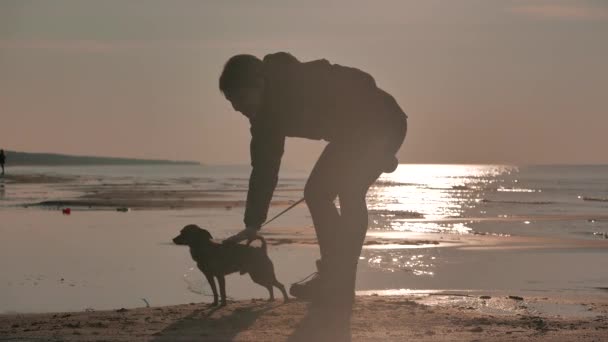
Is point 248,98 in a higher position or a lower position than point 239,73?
lower

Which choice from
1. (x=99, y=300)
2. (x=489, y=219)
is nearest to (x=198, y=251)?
(x=99, y=300)

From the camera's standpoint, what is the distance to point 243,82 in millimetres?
6609

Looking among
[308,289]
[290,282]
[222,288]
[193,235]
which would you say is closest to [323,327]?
[308,289]

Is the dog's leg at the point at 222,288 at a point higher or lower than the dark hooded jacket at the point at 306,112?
lower

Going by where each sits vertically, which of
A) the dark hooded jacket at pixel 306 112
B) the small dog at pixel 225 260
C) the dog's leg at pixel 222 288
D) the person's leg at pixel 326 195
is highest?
the dark hooded jacket at pixel 306 112

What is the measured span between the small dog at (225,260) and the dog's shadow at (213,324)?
0.44 metres

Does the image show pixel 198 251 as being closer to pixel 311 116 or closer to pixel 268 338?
pixel 311 116

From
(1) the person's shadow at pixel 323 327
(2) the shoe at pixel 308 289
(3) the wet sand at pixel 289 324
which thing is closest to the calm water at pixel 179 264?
(3) the wet sand at pixel 289 324

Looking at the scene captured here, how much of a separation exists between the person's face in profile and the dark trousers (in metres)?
0.70

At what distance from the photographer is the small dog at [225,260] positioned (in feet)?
24.7

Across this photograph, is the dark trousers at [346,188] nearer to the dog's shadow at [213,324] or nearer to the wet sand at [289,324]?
the wet sand at [289,324]

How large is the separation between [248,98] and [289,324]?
1598 mm

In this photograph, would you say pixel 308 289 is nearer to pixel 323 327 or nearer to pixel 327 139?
pixel 323 327

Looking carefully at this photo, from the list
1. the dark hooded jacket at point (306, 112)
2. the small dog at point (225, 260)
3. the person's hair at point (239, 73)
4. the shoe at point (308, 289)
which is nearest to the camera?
the person's hair at point (239, 73)
